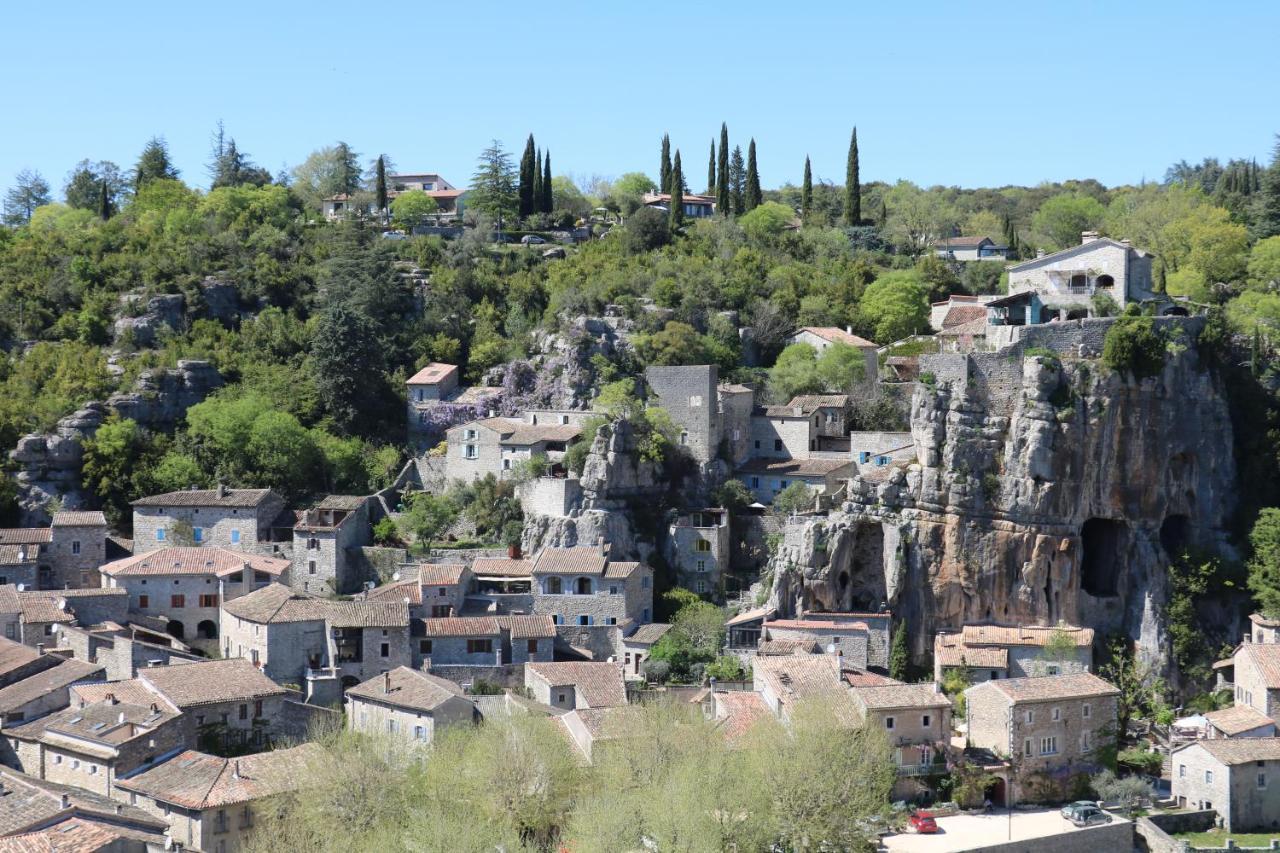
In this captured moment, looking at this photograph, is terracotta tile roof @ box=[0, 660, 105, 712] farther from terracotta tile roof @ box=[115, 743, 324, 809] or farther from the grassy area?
the grassy area

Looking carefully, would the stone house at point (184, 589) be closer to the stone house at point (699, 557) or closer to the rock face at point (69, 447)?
the rock face at point (69, 447)

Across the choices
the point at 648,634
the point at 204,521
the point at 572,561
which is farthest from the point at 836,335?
the point at 204,521

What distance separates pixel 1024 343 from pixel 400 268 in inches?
1301

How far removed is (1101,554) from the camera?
59.2 meters

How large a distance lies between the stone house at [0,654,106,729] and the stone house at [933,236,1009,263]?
52.9m

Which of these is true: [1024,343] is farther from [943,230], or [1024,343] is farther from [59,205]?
[59,205]

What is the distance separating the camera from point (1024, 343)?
57.8 m

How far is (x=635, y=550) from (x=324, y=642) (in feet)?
38.6

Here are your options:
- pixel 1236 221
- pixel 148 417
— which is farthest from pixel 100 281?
pixel 1236 221

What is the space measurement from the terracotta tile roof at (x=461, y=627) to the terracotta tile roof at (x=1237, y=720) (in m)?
22.7

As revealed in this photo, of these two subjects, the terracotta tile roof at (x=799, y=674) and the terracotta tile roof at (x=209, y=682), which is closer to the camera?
the terracotta tile roof at (x=209, y=682)

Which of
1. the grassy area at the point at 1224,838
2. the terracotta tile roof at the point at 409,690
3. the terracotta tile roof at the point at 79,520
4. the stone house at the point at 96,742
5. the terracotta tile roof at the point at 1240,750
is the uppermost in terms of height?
the terracotta tile roof at the point at 79,520

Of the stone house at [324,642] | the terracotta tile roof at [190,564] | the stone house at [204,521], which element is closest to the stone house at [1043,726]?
the stone house at [324,642]

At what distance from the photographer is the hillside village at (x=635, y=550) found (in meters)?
43.9
